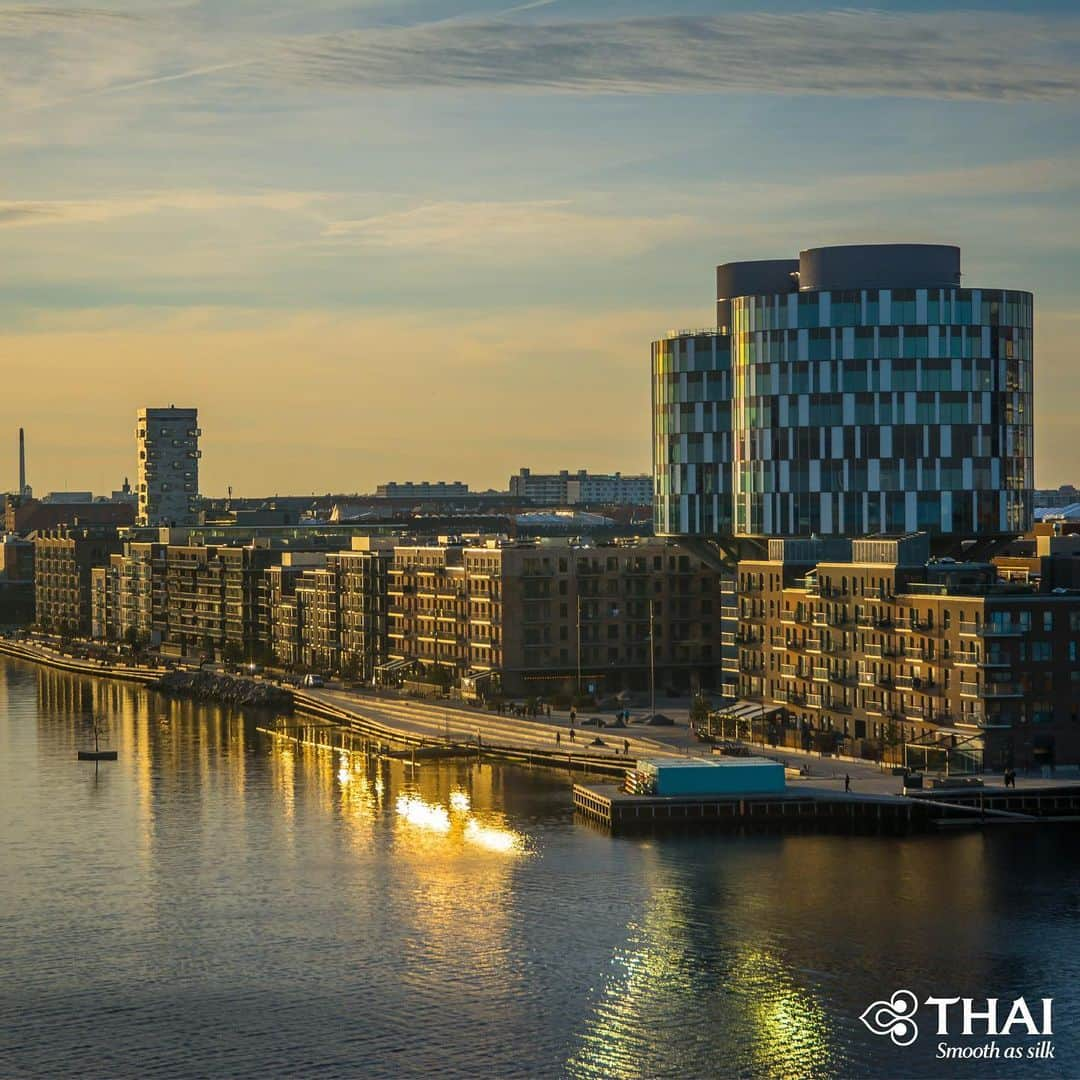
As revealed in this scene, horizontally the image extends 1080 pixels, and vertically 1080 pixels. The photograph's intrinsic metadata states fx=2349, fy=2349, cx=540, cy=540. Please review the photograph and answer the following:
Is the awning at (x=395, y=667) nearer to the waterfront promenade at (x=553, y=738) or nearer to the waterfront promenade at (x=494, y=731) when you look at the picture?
the waterfront promenade at (x=553, y=738)

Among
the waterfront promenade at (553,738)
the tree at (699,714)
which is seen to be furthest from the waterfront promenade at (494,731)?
the tree at (699,714)

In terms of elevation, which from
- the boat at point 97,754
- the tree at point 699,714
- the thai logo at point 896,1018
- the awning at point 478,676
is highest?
the awning at point 478,676

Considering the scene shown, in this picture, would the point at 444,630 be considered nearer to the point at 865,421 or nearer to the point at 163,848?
the point at 865,421

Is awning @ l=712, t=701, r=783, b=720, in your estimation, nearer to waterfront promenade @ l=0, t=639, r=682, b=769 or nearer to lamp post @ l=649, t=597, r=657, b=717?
waterfront promenade @ l=0, t=639, r=682, b=769

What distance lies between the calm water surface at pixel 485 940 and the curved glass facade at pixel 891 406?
41463 millimetres

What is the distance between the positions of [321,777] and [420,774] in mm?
6103

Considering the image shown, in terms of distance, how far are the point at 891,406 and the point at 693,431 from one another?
2047 cm

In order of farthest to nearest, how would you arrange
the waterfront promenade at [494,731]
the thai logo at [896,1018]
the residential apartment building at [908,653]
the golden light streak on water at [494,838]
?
1. the waterfront promenade at [494,731]
2. the residential apartment building at [908,653]
3. the golden light streak on water at [494,838]
4. the thai logo at [896,1018]

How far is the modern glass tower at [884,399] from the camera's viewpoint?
160m

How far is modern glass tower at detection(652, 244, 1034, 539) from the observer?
160 metres

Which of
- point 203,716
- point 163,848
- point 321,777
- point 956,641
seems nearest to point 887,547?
point 956,641

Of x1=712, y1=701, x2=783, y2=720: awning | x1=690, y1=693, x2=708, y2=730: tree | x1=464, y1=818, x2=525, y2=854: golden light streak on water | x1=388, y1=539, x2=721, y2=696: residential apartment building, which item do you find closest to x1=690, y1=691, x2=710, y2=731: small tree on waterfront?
x1=690, y1=693, x2=708, y2=730: tree

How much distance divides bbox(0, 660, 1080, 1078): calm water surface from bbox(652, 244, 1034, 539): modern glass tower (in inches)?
1640

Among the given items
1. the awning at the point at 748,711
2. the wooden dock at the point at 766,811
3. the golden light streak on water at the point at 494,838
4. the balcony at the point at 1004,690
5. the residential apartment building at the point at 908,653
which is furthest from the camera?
the awning at the point at 748,711
